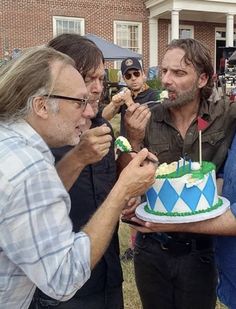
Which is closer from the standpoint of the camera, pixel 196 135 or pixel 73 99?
pixel 73 99

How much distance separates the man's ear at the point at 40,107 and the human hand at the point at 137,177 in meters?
0.37

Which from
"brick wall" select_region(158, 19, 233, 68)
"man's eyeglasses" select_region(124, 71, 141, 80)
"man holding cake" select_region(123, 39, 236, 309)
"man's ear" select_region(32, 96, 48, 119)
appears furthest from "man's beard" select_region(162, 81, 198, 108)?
"brick wall" select_region(158, 19, 233, 68)

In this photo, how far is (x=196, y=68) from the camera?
99.6 inches

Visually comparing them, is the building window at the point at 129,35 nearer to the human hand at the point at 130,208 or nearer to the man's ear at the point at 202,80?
the man's ear at the point at 202,80

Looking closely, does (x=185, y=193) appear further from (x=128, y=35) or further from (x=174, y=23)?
(x=128, y=35)

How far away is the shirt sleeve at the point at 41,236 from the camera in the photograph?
1321 mm

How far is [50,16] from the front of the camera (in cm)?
1975

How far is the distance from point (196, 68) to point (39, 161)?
1.44 m

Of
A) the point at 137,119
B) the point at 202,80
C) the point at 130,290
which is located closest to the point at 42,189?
the point at 137,119

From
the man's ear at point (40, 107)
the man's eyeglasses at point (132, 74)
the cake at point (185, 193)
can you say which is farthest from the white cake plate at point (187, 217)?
the man's eyeglasses at point (132, 74)

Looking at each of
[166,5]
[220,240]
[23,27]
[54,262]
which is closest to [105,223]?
[54,262]

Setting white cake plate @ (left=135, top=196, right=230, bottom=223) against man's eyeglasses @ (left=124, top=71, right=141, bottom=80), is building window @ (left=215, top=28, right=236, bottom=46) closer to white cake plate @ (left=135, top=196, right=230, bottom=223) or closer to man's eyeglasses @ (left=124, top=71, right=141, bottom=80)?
man's eyeglasses @ (left=124, top=71, right=141, bottom=80)

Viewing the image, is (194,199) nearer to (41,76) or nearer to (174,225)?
(174,225)

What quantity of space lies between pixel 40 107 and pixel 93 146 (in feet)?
1.38
